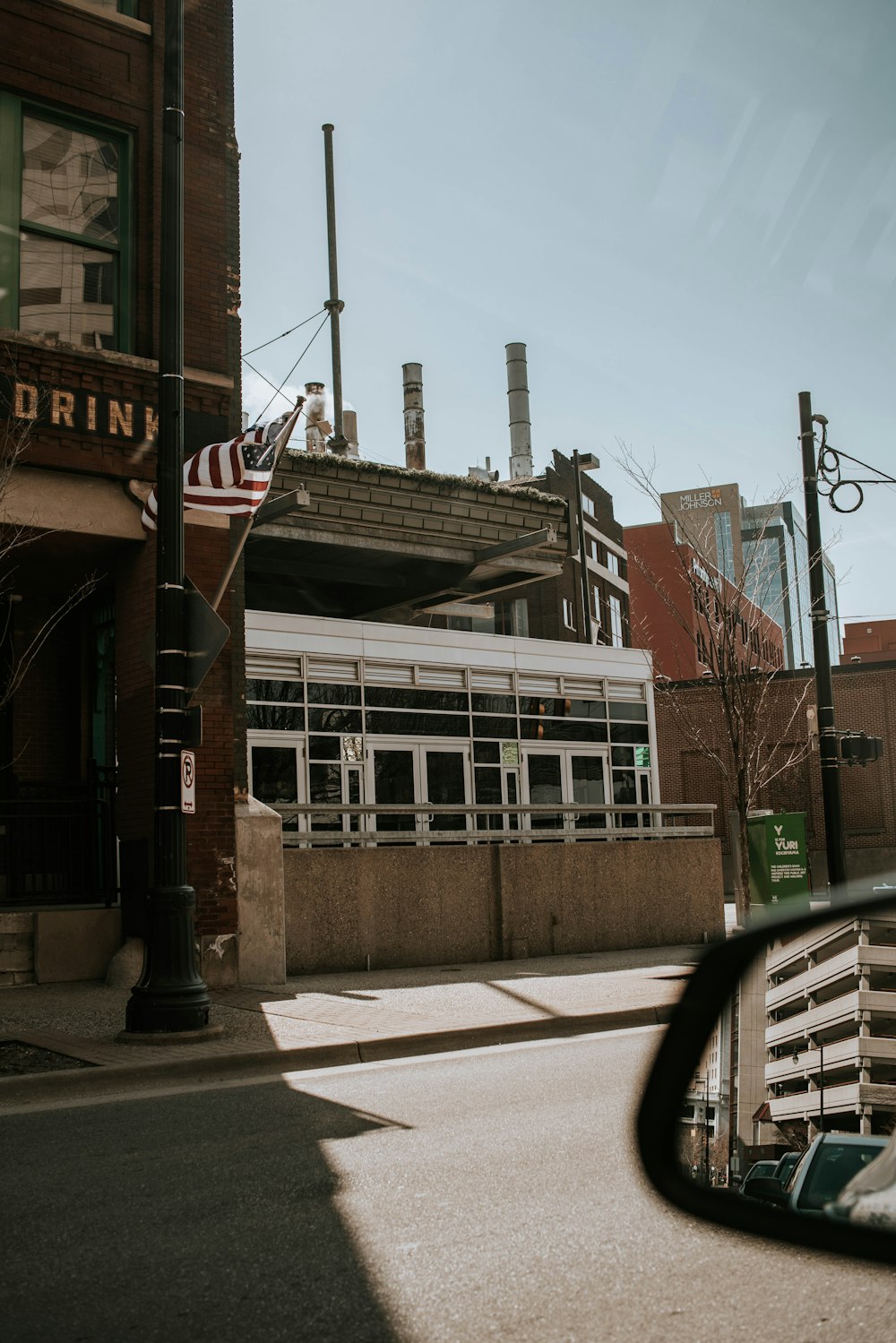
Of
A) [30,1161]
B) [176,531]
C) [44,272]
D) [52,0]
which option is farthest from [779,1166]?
[52,0]

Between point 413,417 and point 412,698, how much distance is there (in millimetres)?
29996

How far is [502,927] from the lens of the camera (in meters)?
16.1

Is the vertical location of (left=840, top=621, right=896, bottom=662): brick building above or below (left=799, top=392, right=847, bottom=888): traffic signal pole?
above

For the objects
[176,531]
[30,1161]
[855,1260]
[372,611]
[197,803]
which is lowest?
[30,1161]

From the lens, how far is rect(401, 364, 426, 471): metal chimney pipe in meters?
51.8

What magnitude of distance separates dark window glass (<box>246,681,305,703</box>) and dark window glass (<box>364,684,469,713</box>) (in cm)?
147

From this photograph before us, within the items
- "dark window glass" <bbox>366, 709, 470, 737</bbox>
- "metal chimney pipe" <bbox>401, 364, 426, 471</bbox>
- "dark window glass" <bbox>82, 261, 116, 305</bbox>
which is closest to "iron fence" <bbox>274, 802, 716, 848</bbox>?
"dark window glass" <bbox>366, 709, 470, 737</bbox>

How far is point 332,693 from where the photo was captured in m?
23.4

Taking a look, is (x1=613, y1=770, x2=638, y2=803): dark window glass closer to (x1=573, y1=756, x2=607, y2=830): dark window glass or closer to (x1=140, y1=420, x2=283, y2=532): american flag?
(x1=573, y1=756, x2=607, y2=830): dark window glass

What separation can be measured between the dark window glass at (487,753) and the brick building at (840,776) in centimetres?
1503

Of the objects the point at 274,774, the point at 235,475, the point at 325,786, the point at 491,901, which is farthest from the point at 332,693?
the point at 235,475

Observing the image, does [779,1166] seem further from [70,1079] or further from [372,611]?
[372,611]

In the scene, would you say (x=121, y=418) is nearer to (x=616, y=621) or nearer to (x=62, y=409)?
(x=62, y=409)

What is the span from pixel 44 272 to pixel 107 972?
6884 millimetres
